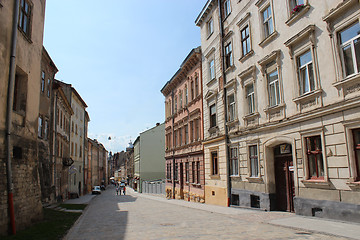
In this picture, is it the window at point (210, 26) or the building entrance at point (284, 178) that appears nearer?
the building entrance at point (284, 178)

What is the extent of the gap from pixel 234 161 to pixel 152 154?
121 ft

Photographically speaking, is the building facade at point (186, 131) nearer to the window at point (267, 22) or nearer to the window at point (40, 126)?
the window at point (267, 22)

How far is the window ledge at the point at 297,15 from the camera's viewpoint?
1208 centimetres

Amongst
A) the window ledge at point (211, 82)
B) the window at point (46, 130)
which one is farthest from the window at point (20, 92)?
the window ledge at point (211, 82)

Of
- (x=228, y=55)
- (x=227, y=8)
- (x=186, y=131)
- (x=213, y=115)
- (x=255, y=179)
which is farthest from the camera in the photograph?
(x=186, y=131)

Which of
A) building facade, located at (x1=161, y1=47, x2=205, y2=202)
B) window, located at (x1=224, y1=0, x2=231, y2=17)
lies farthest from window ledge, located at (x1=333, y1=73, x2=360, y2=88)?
building facade, located at (x1=161, y1=47, x2=205, y2=202)

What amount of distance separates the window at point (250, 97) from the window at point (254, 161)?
2113mm

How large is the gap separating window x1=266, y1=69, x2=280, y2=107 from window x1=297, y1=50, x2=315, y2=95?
1.68 m

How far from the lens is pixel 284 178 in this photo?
14.4m

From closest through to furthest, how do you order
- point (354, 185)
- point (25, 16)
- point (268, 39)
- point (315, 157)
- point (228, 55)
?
point (354, 185) < point (315, 157) < point (25, 16) < point (268, 39) < point (228, 55)

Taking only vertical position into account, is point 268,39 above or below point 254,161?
above

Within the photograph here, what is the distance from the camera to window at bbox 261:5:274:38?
14.9 m

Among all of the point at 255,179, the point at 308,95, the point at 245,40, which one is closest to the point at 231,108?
the point at 245,40

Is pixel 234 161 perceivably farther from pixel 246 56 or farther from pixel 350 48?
pixel 350 48
